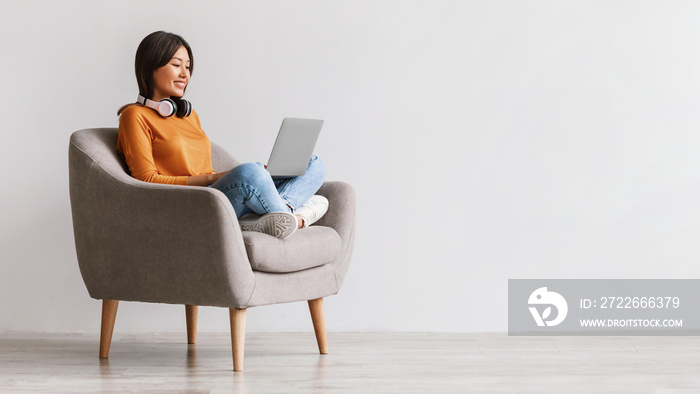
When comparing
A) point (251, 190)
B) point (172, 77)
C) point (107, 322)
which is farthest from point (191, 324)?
point (172, 77)

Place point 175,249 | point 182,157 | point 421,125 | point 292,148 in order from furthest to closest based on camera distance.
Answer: point 421,125, point 182,157, point 292,148, point 175,249

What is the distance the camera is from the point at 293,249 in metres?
2.26

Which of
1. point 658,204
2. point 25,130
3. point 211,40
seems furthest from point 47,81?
point 658,204

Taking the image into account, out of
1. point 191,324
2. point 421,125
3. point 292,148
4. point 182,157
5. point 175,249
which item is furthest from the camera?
point 421,125

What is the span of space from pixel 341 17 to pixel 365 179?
682 millimetres

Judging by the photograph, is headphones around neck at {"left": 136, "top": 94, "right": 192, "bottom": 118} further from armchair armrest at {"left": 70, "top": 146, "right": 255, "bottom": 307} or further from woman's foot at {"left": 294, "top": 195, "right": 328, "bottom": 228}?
woman's foot at {"left": 294, "top": 195, "right": 328, "bottom": 228}

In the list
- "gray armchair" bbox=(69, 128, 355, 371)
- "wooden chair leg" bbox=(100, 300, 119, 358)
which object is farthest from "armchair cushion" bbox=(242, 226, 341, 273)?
"wooden chair leg" bbox=(100, 300, 119, 358)

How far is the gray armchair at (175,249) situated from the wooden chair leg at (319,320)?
0.07 meters

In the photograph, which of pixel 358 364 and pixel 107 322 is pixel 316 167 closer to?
pixel 358 364

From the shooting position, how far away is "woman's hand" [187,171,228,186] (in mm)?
2377

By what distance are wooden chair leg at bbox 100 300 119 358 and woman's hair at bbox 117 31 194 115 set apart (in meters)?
0.73

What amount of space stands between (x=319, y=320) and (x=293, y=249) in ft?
1.21

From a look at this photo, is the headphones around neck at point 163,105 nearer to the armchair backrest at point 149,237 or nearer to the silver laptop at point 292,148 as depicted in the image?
the armchair backrest at point 149,237

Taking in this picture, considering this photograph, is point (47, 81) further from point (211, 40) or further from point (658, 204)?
point (658, 204)
